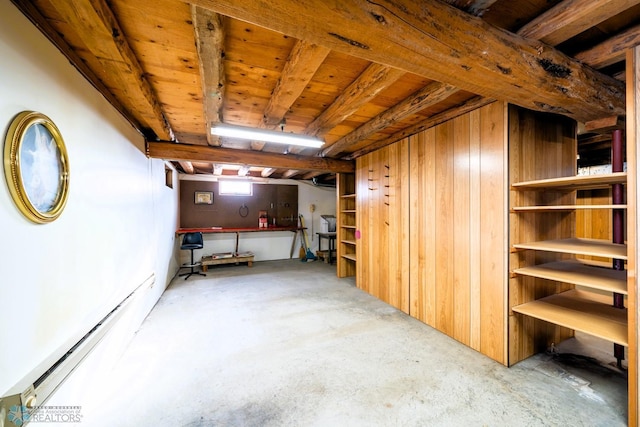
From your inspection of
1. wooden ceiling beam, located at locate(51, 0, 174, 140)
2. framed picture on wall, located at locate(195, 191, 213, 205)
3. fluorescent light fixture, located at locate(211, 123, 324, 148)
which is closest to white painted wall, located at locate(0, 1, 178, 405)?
wooden ceiling beam, located at locate(51, 0, 174, 140)

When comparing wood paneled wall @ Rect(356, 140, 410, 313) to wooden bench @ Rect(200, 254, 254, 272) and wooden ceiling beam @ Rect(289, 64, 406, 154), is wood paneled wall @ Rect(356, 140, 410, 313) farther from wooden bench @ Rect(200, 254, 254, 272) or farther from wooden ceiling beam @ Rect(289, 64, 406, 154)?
wooden bench @ Rect(200, 254, 254, 272)

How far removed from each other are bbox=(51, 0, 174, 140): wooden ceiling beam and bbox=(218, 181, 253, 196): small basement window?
441 cm

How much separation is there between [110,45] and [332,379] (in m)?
2.75

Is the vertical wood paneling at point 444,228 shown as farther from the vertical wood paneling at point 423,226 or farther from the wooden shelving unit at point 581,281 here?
the wooden shelving unit at point 581,281

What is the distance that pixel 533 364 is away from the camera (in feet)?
7.23

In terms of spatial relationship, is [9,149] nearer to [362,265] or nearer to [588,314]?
[588,314]

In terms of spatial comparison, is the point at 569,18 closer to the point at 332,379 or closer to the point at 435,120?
the point at 435,120

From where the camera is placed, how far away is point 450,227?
2668mm

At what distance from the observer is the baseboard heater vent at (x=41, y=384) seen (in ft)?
3.31

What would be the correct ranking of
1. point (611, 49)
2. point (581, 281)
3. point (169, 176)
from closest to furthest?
point (611, 49)
point (581, 281)
point (169, 176)

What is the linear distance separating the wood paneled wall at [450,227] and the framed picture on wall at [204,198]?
461 cm

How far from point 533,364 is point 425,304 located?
3.45 ft

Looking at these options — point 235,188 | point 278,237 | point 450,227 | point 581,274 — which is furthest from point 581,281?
point 235,188

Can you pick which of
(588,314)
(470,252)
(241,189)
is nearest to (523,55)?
(470,252)
